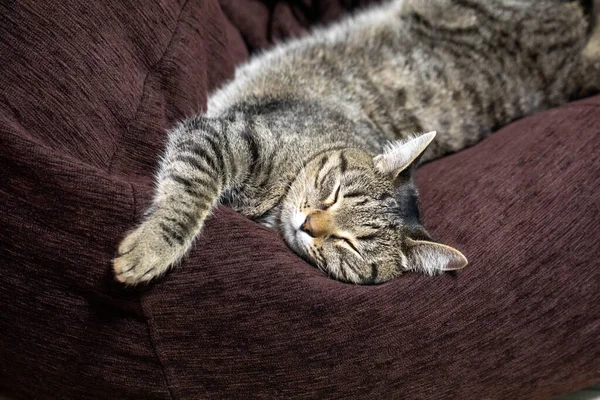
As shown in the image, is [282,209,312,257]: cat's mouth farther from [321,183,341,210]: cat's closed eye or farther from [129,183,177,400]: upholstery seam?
[129,183,177,400]: upholstery seam

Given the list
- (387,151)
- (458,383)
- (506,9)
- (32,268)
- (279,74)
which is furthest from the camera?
(506,9)

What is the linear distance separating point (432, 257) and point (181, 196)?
0.61m

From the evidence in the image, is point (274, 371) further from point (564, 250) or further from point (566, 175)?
point (566, 175)

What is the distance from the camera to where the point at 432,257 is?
1.32 metres

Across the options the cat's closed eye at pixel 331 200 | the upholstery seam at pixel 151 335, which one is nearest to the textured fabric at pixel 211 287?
the upholstery seam at pixel 151 335

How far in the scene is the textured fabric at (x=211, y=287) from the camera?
119cm

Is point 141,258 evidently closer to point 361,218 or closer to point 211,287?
point 211,287

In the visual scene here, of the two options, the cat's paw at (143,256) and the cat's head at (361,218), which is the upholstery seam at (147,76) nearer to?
the cat's paw at (143,256)

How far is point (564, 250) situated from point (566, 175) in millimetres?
214

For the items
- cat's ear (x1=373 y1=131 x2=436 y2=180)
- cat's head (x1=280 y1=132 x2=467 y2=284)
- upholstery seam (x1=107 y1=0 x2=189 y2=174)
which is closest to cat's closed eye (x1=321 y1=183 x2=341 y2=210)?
cat's head (x1=280 y1=132 x2=467 y2=284)

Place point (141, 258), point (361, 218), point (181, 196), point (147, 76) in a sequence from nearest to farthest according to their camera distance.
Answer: point (141, 258) < point (181, 196) < point (361, 218) < point (147, 76)

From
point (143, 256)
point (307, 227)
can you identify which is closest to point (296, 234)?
point (307, 227)

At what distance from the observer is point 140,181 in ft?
4.52

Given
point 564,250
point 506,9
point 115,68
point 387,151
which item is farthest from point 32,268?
point 506,9
